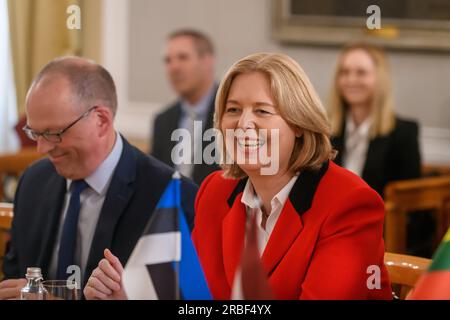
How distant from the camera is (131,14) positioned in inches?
253

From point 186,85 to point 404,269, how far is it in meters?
3.34

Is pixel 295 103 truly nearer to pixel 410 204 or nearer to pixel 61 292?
pixel 61 292

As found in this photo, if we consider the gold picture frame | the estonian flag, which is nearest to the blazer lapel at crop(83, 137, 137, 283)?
the estonian flag

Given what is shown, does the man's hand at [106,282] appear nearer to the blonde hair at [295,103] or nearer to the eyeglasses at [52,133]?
the blonde hair at [295,103]

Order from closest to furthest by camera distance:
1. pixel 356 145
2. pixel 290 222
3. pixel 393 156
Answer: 1. pixel 290 222
2. pixel 356 145
3. pixel 393 156

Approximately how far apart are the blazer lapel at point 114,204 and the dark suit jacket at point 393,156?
7.76 feet

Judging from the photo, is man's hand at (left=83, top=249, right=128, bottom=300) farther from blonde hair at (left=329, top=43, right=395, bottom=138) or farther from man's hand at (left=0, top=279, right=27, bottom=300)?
blonde hair at (left=329, top=43, right=395, bottom=138)

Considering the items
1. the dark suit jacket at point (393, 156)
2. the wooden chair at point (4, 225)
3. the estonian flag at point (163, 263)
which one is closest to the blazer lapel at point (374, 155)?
the dark suit jacket at point (393, 156)

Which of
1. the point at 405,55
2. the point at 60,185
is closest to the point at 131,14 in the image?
the point at 405,55

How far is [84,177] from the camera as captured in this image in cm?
279

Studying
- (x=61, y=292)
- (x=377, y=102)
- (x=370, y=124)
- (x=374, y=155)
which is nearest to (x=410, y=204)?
(x=374, y=155)

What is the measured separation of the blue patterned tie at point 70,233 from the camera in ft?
8.91

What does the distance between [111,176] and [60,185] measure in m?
0.21
